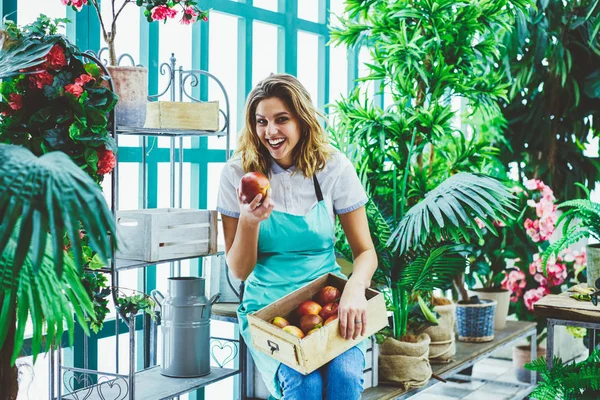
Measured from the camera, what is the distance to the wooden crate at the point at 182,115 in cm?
252

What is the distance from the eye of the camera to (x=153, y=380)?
2.63 m

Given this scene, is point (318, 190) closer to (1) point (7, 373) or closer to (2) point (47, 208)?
(1) point (7, 373)

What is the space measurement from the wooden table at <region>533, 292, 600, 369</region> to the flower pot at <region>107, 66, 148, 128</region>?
1.58 meters

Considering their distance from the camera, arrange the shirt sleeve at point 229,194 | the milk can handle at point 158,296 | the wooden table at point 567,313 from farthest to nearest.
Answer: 1. the milk can handle at point 158,296
2. the wooden table at point 567,313
3. the shirt sleeve at point 229,194

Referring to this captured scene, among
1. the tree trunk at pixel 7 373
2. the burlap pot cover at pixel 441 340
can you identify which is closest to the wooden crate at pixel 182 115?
the tree trunk at pixel 7 373

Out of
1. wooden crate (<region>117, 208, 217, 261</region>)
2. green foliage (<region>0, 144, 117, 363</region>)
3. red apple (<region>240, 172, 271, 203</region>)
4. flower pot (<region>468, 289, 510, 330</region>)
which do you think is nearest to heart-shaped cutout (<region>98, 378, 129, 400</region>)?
wooden crate (<region>117, 208, 217, 261</region>)

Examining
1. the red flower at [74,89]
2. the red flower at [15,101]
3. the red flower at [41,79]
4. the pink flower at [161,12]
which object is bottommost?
the red flower at [15,101]

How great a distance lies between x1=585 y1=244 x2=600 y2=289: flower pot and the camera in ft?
9.90

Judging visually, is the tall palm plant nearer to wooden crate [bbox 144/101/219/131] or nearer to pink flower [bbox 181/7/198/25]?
wooden crate [bbox 144/101/219/131]

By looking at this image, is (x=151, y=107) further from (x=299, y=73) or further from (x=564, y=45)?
(x=564, y=45)

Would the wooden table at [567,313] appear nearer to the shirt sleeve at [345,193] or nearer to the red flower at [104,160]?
the shirt sleeve at [345,193]

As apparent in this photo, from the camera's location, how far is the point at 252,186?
7.20 ft

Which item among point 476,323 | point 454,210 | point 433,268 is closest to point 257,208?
point 454,210

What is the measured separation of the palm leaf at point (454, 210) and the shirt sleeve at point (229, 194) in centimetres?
84
